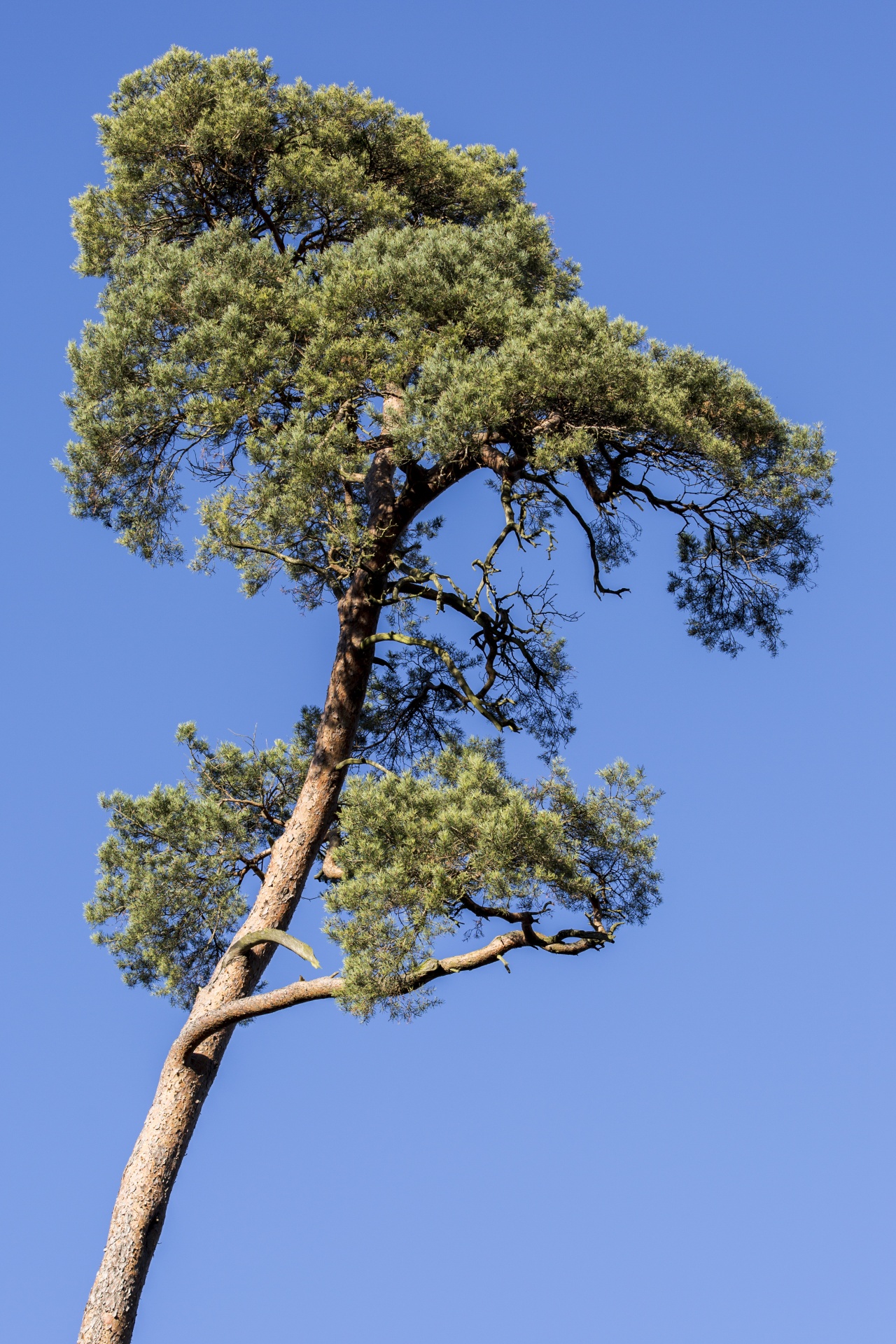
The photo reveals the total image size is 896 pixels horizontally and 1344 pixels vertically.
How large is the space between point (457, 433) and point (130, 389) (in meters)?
2.97

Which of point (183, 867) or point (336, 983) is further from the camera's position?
point (183, 867)

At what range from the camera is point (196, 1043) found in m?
9.05

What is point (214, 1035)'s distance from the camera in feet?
30.4

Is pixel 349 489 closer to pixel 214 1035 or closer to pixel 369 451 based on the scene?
pixel 369 451

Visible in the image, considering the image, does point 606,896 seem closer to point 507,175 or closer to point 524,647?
point 524,647

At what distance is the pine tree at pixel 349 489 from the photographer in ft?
27.5

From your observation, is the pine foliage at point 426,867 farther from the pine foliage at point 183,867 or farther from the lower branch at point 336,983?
the pine foliage at point 183,867

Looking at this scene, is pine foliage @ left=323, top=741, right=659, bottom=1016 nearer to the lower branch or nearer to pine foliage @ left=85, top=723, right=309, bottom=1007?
the lower branch

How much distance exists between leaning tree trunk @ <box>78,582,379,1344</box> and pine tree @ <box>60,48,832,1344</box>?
1.0 inches

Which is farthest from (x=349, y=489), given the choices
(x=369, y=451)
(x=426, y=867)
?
(x=426, y=867)

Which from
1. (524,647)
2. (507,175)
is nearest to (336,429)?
(524,647)

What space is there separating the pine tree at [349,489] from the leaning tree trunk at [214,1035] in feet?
0.08

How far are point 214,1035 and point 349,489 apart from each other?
A: 14.3 ft

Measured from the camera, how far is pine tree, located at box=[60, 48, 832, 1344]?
839cm
